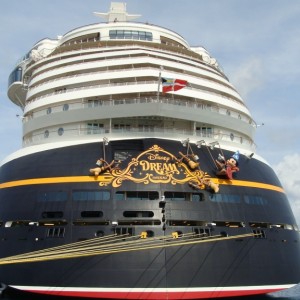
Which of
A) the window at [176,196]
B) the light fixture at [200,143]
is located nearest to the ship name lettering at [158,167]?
the window at [176,196]

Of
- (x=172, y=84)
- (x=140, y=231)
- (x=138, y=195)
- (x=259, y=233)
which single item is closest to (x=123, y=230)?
(x=140, y=231)

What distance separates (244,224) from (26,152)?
11.8m

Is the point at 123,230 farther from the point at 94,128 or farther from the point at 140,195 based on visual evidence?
the point at 94,128

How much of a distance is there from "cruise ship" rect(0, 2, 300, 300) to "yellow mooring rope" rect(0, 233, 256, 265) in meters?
0.04

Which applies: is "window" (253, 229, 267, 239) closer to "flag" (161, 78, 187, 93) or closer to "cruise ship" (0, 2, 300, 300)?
"cruise ship" (0, 2, 300, 300)

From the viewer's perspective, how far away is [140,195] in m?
19.5

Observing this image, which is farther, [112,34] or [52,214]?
[112,34]

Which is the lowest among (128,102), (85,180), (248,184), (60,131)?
(85,180)

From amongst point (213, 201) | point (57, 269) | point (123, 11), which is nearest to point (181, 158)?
point (213, 201)

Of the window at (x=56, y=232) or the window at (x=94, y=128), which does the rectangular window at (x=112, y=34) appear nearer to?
the window at (x=94, y=128)

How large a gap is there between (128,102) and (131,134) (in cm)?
193

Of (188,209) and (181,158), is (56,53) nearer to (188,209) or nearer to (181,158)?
(181,158)

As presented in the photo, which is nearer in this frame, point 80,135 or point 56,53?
point 80,135

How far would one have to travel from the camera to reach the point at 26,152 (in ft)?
76.2
